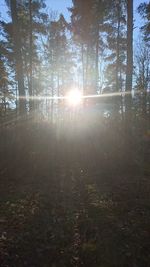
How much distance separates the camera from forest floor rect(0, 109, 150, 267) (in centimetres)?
512

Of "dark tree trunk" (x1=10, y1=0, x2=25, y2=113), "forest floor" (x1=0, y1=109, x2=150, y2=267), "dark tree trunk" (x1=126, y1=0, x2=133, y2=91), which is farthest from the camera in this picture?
"dark tree trunk" (x1=10, y1=0, x2=25, y2=113)

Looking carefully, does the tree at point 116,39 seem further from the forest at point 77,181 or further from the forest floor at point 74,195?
the forest floor at point 74,195

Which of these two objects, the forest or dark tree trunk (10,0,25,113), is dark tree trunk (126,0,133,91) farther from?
dark tree trunk (10,0,25,113)

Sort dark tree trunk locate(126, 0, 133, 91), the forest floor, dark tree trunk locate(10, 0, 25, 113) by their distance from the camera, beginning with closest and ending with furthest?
the forest floor, dark tree trunk locate(126, 0, 133, 91), dark tree trunk locate(10, 0, 25, 113)

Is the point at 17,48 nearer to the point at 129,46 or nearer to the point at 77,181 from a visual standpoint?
the point at 129,46

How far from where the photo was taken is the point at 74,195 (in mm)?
7793

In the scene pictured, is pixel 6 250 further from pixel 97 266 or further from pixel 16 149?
pixel 16 149

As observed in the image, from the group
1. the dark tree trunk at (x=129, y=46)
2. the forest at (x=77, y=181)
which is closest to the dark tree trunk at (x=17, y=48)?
the forest at (x=77, y=181)

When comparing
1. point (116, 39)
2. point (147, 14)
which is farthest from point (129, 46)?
point (116, 39)

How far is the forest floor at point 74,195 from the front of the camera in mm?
5121

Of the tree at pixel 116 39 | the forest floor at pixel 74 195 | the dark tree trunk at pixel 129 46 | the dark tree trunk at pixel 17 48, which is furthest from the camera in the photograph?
the tree at pixel 116 39

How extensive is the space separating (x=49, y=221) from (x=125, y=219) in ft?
5.77

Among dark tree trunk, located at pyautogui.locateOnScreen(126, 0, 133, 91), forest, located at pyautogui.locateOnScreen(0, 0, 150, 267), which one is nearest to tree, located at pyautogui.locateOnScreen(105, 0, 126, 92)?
forest, located at pyautogui.locateOnScreen(0, 0, 150, 267)

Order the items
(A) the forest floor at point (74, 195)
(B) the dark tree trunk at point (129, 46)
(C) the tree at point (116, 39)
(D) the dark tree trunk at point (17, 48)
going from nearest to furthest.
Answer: (A) the forest floor at point (74, 195)
(B) the dark tree trunk at point (129, 46)
(D) the dark tree trunk at point (17, 48)
(C) the tree at point (116, 39)
